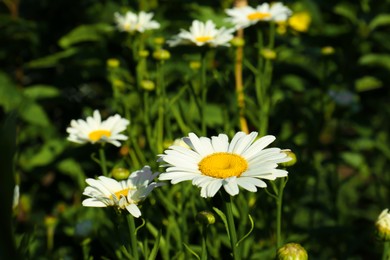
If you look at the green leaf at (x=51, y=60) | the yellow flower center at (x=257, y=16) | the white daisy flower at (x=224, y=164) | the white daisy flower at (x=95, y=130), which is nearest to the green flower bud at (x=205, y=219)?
the white daisy flower at (x=224, y=164)

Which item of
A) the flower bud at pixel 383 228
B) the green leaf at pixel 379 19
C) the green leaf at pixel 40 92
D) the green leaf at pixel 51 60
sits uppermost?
the green leaf at pixel 379 19

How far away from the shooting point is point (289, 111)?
6.18 ft

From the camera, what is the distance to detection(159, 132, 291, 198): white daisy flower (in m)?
0.81

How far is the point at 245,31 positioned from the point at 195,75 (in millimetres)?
486

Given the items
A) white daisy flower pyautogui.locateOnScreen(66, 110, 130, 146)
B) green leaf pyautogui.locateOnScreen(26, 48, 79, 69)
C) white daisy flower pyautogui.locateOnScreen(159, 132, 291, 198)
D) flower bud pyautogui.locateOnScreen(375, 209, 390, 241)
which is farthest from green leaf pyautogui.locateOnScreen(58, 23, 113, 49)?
flower bud pyautogui.locateOnScreen(375, 209, 390, 241)

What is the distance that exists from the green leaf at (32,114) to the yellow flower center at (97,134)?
507mm

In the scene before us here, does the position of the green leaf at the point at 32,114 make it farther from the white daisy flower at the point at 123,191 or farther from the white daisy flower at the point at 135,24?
the white daisy flower at the point at 123,191

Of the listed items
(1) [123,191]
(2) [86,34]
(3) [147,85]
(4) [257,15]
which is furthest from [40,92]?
(1) [123,191]

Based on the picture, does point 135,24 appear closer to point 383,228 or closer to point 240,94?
A: point 240,94

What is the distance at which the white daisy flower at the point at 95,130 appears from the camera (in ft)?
4.22

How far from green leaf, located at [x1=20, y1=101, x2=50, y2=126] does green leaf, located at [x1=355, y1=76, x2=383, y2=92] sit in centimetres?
107

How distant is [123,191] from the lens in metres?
0.99

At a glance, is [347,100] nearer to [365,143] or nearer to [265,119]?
[365,143]

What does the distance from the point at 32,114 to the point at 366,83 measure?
115 cm
